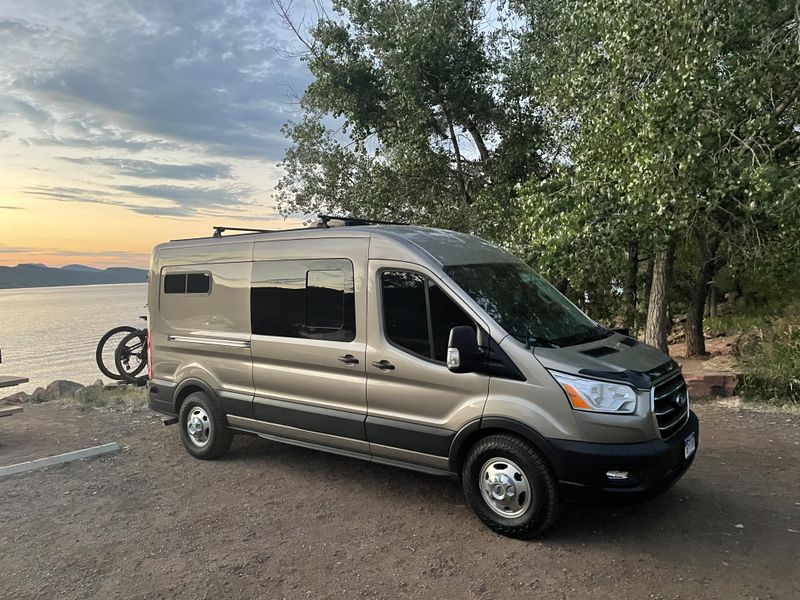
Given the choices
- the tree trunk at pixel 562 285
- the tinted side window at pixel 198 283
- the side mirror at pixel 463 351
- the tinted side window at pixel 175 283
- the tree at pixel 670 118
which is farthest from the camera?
the tree trunk at pixel 562 285

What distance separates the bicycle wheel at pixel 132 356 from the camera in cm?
1196

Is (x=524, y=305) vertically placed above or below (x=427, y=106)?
below

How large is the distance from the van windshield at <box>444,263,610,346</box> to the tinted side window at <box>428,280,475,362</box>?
0.52ft

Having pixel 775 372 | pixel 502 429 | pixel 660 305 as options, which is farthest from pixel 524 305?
pixel 660 305

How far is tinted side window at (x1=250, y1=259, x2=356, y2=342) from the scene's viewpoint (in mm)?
5422

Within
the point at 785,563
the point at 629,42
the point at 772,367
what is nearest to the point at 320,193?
the point at 629,42

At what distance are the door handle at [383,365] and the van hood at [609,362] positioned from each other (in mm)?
1182

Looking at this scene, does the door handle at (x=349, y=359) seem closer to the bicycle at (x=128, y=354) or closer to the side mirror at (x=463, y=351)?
the side mirror at (x=463, y=351)

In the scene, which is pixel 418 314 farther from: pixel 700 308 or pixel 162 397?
pixel 700 308

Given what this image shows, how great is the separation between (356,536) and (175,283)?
366cm

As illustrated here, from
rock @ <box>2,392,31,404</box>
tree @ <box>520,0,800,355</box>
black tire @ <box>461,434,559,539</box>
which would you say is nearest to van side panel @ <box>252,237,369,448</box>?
black tire @ <box>461,434,559,539</box>

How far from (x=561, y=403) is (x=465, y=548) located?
1236 mm

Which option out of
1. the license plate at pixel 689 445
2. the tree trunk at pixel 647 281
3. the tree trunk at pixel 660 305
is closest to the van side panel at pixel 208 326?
the license plate at pixel 689 445

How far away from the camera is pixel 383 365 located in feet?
16.6
